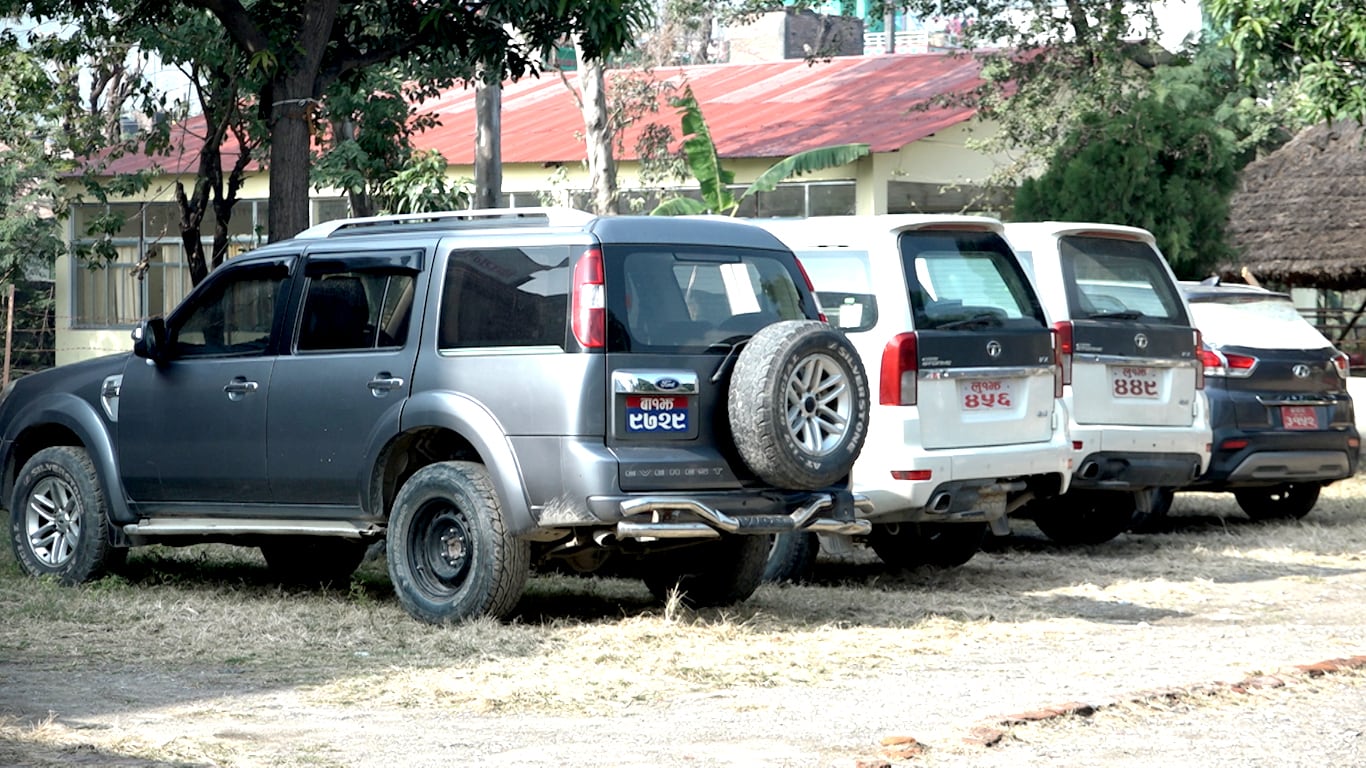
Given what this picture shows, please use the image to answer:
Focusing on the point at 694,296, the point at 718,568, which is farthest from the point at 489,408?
the point at 718,568

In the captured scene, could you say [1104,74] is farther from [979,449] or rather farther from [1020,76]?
[979,449]

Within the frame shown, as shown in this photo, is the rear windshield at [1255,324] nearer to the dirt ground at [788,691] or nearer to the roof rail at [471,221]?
the dirt ground at [788,691]

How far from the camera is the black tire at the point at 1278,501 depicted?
14.9 metres

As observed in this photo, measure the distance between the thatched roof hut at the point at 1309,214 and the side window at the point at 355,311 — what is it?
23754 mm

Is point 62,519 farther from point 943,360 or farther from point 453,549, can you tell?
point 943,360

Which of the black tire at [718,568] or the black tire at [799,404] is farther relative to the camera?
the black tire at [718,568]

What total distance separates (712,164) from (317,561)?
1389cm

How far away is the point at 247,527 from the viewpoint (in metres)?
9.93

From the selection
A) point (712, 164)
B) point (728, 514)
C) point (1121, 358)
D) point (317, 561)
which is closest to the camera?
point (728, 514)

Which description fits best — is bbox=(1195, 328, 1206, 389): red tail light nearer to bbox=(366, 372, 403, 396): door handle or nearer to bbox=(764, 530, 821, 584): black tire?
bbox=(764, 530, 821, 584): black tire

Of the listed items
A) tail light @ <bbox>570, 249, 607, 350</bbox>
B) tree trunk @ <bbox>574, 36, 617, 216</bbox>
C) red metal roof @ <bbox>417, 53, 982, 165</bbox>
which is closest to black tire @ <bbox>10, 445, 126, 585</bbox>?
tail light @ <bbox>570, 249, 607, 350</bbox>

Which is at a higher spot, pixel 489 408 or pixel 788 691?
pixel 489 408

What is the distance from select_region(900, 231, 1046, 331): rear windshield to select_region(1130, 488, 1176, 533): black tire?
2.19 meters

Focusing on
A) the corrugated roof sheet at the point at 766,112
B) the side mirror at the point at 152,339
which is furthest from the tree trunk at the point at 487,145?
the side mirror at the point at 152,339
